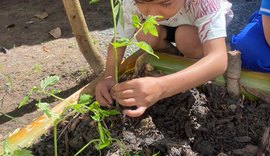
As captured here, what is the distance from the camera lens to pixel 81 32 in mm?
2371

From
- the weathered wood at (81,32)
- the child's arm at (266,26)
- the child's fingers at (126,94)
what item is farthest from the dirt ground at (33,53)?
the child's arm at (266,26)

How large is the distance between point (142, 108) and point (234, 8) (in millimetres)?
1903

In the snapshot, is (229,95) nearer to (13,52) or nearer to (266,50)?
(266,50)

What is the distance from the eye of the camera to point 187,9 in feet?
6.12

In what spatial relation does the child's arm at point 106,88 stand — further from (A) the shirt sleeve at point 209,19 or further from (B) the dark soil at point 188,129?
(A) the shirt sleeve at point 209,19

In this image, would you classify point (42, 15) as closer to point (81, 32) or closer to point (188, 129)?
point (81, 32)

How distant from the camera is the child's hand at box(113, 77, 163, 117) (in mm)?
1564

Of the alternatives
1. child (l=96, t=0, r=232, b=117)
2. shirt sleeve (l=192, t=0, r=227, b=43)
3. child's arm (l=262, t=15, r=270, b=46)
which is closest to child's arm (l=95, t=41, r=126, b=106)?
child (l=96, t=0, r=232, b=117)

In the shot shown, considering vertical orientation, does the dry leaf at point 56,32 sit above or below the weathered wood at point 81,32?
below

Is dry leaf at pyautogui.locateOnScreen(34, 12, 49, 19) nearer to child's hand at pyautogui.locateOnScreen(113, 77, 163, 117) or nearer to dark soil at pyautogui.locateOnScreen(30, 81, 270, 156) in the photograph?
dark soil at pyautogui.locateOnScreen(30, 81, 270, 156)

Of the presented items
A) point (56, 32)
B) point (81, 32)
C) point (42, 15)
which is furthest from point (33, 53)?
point (81, 32)

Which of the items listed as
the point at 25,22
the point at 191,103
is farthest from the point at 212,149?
the point at 25,22

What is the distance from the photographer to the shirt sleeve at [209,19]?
1764mm

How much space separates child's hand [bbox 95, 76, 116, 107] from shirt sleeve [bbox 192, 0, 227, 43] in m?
0.38
